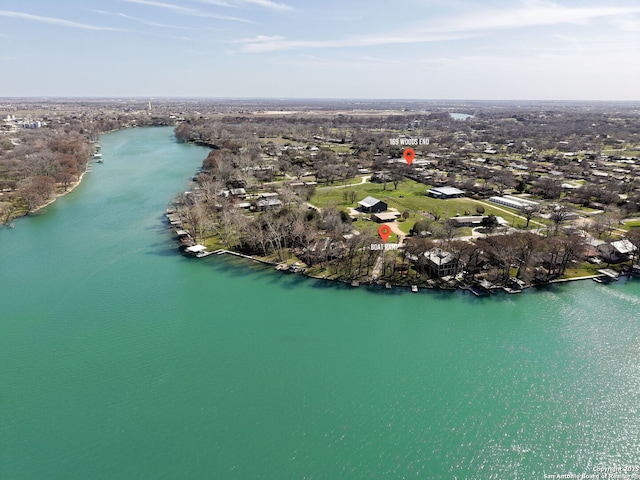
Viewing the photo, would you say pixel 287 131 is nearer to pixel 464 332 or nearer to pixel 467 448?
pixel 464 332

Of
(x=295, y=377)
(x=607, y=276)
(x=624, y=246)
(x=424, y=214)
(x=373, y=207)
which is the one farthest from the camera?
(x=373, y=207)

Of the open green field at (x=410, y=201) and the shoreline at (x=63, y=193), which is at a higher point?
the open green field at (x=410, y=201)

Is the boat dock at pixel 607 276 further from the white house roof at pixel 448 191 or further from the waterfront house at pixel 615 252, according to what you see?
the white house roof at pixel 448 191

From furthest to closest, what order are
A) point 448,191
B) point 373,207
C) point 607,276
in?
point 448,191, point 373,207, point 607,276

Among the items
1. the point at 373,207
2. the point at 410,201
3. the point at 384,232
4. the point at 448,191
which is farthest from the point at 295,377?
the point at 448,191

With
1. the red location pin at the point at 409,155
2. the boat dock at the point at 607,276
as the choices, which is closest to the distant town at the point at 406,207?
the boat dock at the point at 607,276

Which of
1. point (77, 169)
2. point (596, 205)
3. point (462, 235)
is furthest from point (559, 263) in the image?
point (77, 169)

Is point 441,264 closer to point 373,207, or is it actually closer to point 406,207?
point 373,207
